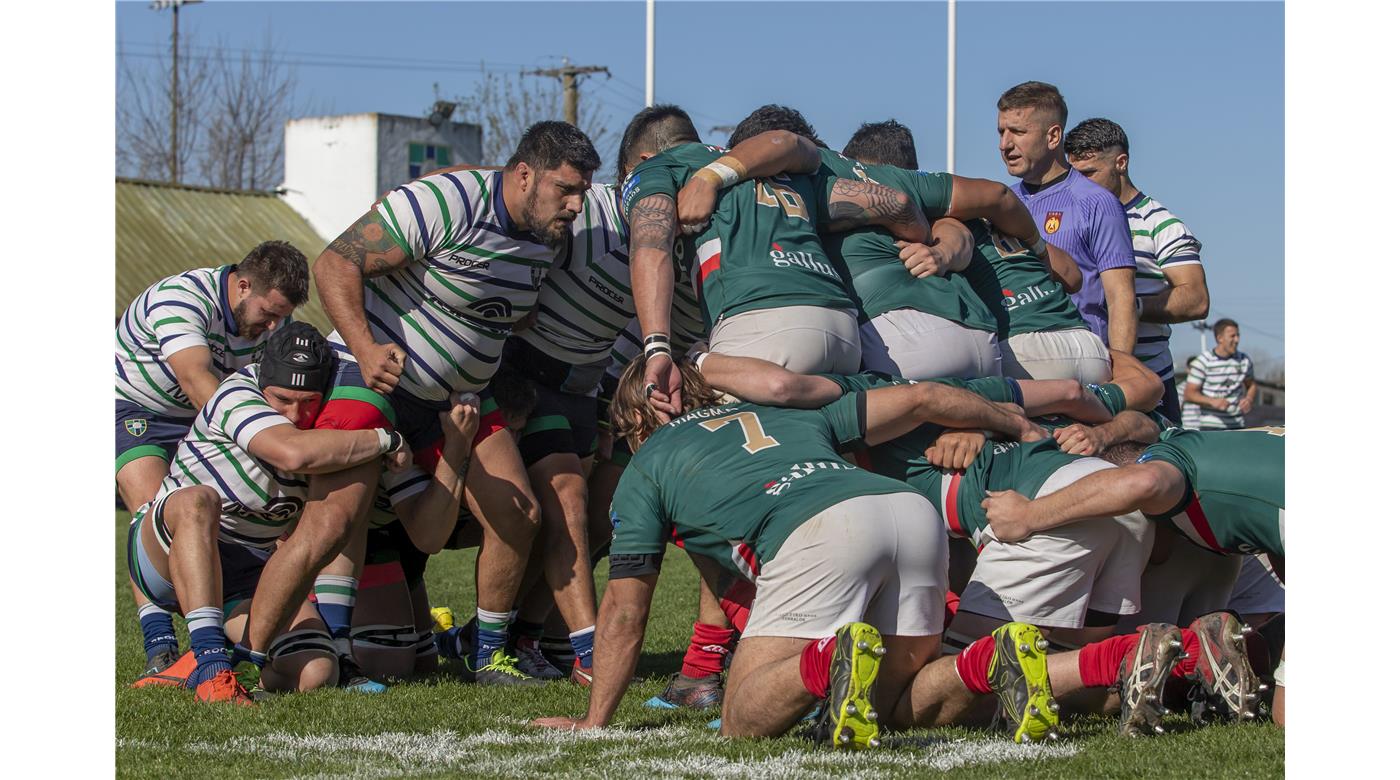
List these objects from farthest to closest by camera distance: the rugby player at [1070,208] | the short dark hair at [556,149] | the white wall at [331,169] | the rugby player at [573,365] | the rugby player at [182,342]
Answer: the white wall at [331,169] → the rugby player at [1070,208] → the rugby player at [182,342] → the rugby player at [573,365] → the short dark hair at [556,149]

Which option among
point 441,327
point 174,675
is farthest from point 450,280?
point 174,675

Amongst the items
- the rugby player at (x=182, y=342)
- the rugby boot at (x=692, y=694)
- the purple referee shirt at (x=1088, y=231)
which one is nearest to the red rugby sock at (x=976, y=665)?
the rugby boot at (x=692, y=694)

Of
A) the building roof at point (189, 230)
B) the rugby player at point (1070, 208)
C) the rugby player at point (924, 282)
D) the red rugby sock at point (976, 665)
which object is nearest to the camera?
the red rugby sock at point (976, 665)

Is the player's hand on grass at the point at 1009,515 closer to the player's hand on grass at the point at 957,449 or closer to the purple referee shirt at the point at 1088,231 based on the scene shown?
the player's hand on grass at the point at 957,449

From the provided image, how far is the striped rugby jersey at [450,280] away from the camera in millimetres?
5285

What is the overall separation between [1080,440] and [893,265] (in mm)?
932

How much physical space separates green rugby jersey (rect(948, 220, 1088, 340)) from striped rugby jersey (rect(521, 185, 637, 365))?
4.25ft

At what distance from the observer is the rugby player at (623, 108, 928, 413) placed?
4.74 metres

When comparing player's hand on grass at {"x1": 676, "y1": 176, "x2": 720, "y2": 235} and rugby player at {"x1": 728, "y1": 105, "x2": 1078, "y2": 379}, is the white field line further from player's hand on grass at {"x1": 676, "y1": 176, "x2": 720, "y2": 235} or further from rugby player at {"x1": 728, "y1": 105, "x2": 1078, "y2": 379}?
player's hand on grass at {"x1": 676, "y1": 176, "x2": 720, "y2": 235}

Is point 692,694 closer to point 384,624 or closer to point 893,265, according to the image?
point 384,624

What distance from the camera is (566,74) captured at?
32469mm

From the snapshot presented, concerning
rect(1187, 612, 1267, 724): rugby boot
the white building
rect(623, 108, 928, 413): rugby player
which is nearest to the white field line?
rect(1187, 612, 1267, 724): rugby boot

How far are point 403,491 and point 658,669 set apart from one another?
1256 millimetres

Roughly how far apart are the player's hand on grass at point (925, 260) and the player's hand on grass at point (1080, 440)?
0.73 meters
